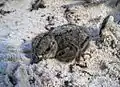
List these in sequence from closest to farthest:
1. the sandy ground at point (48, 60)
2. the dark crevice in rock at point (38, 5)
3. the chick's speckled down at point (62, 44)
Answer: the sandy ground at point (48, 60)
the chick's speckled down at point (62, 44)
the dark crevice in rock at point (38, 5)

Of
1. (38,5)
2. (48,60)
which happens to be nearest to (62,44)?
(48,60)

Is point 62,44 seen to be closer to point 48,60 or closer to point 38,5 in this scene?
point 48,60

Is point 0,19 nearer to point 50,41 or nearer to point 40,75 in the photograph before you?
point 50,41

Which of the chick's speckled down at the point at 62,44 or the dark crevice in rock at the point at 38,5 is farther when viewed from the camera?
the dark crevice in rock at the point at 38,5

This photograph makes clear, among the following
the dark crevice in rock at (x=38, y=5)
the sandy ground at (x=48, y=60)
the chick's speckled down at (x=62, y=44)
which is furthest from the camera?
the dark crevice in rock at (x=38, y=5)

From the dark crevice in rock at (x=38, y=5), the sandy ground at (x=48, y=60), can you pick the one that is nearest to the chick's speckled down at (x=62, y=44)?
the sandy ground at (x=48, y=60)

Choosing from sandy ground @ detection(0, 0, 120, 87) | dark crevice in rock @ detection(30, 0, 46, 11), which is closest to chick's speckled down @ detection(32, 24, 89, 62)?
sandy ground @ detection(0, 0, 120, 87)

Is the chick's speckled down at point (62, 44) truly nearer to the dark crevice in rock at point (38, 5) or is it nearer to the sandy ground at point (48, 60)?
the sandy ground at point (48, 60)

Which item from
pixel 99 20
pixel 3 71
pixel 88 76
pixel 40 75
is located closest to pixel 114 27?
pixel 99 20

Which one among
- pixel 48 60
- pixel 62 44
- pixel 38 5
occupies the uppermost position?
pixel 38 5
